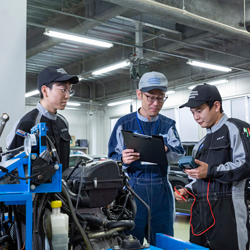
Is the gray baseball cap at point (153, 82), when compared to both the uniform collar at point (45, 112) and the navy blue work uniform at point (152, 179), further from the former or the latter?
the uniform collar at point (45, 112)

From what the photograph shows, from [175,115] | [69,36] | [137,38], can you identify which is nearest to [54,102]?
[69,36]

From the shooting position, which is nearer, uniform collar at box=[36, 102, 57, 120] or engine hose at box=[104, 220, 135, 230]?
engine hose at box=[104, 220, 135, 230]

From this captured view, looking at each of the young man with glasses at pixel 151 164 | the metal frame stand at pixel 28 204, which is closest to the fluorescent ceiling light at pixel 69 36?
the young man with glasses at pixel 151 164

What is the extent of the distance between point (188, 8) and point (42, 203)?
15.8 ft

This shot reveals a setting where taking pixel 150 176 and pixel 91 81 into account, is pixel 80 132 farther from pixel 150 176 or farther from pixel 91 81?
pixel 150 176

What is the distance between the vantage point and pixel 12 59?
243 centimetres

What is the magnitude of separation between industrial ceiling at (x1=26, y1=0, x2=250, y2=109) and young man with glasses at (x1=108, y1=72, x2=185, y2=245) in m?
1.97

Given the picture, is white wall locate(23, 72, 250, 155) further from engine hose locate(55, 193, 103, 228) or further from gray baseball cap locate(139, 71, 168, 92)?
engine hose locate(55, 193, 103, 228)

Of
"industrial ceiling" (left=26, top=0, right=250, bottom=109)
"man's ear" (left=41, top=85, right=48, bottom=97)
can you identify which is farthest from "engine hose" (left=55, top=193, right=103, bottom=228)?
"industrial ceiling" (left=26, top=0, right=250, bottom=109)

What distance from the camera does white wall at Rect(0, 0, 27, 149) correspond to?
238cm

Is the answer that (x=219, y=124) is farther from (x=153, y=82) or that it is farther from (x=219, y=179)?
(x=153, y=82)

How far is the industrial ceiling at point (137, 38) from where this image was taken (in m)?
5.61

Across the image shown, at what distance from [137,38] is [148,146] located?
6.92 metres

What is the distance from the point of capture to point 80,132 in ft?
52.3
